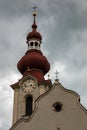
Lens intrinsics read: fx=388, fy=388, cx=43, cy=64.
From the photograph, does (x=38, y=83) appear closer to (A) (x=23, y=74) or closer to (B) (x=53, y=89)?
(A) (x=23, y=74)

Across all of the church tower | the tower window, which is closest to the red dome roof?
the church tower

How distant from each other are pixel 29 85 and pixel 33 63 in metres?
2.20

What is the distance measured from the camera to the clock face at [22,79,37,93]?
2998cm

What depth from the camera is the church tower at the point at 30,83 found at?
95.5 feet

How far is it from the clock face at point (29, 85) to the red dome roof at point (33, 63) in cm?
168

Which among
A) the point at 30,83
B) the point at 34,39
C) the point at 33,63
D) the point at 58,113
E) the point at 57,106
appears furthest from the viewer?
the point at 34,39

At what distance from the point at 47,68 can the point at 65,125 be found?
12662mm

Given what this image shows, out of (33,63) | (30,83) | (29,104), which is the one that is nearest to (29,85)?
(30,83)

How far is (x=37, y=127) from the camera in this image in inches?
792

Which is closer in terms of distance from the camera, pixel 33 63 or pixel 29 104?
pixel 29 104

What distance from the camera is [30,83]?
30141 mm

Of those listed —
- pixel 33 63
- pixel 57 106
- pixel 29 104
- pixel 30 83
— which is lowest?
pixel 57 106

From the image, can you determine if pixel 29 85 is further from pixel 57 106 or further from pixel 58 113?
pixel 58 113

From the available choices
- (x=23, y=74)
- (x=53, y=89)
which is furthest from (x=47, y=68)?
(x=53, y=89)
